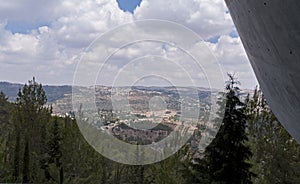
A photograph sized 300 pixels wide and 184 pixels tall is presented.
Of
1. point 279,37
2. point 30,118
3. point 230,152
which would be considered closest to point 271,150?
point 230,152

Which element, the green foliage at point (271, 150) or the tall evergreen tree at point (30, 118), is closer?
the green foliage at point (271, 150)

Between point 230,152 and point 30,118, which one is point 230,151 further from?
point 30,118

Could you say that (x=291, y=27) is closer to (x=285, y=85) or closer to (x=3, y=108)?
(x=285, y=85)

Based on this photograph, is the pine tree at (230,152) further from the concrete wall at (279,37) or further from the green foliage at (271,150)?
the concrete wall at (279,37)

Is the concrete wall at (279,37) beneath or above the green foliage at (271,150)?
above

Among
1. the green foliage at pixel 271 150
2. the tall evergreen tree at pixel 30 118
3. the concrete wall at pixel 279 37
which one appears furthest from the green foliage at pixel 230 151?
the tall evergreen tree at pixel 30 118

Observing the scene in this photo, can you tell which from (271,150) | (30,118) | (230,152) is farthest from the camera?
(30,118)

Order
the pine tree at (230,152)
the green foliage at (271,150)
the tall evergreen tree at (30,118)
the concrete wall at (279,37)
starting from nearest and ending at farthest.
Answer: the concrete wall at (279,37), the pine tree at (230,152), the green foliage at (271,150), the tall evergreen tree at (30,118)

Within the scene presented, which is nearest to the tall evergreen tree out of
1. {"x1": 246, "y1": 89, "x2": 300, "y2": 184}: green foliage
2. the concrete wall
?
{"x1": 246, "y1": 89, "x2": 300, "y2": 184}: green foliage
